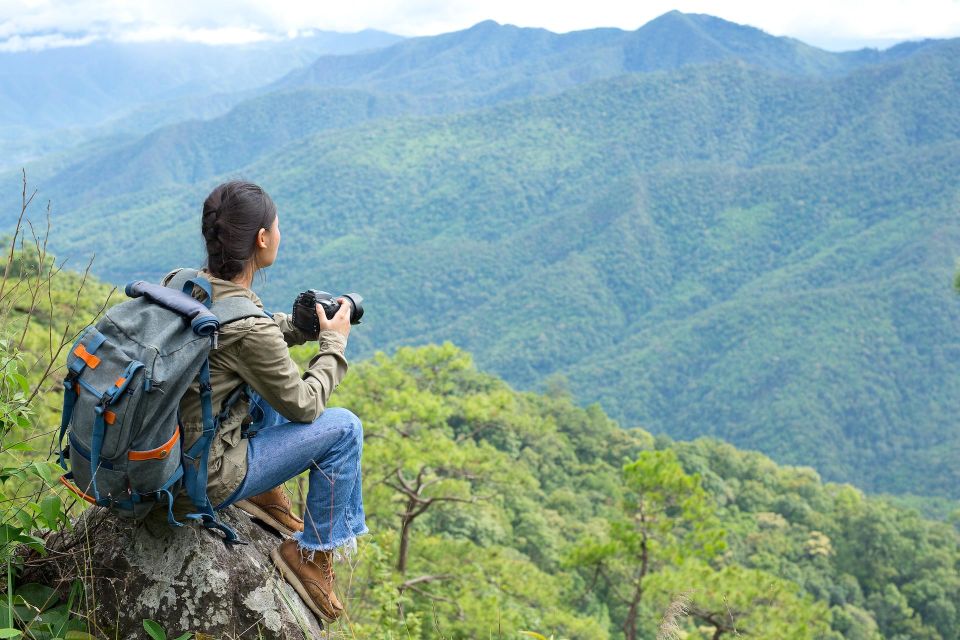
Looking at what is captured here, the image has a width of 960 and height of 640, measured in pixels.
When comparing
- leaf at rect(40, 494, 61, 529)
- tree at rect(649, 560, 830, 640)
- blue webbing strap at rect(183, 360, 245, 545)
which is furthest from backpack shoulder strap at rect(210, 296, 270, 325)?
tree at rect(649, 560, 830, 640)

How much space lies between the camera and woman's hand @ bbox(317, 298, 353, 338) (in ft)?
8.37

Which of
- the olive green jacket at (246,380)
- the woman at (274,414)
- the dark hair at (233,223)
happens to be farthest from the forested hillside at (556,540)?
the dark hair at (233,223)

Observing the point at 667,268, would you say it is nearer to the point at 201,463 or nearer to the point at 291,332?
the point at 291,332

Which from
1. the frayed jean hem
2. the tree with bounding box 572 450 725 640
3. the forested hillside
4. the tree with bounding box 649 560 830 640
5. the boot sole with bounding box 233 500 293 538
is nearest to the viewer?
the frayed jean hem

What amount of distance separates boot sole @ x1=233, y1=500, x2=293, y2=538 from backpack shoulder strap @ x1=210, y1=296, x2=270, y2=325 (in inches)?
33.3

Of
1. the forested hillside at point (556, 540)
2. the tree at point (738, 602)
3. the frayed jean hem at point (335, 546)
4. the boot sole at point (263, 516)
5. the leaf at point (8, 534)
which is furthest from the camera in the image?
the tree at point (738, 602)

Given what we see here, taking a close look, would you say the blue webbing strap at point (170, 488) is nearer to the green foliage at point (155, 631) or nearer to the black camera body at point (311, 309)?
the green foliage at point (155, 631)

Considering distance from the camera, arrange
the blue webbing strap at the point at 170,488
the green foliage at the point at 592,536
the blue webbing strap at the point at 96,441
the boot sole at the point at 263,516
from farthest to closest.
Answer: the green foliage at the point at 592,536 < the boot sole at the point at 263,516 < the blue webbing strap at the point at 170,488 < the blue webbing strap at the point at 96,441

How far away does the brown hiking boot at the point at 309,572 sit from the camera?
8.58 feet

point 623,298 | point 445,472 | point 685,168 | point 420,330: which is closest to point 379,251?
point 420,330

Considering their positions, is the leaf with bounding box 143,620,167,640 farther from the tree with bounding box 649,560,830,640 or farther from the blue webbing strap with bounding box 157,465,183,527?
the tree with bounding box 649,560,830,640

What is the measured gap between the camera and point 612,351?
4488 inches

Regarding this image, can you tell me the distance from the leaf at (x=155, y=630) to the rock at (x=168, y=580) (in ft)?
0.17

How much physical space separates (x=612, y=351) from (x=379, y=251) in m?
52.3
